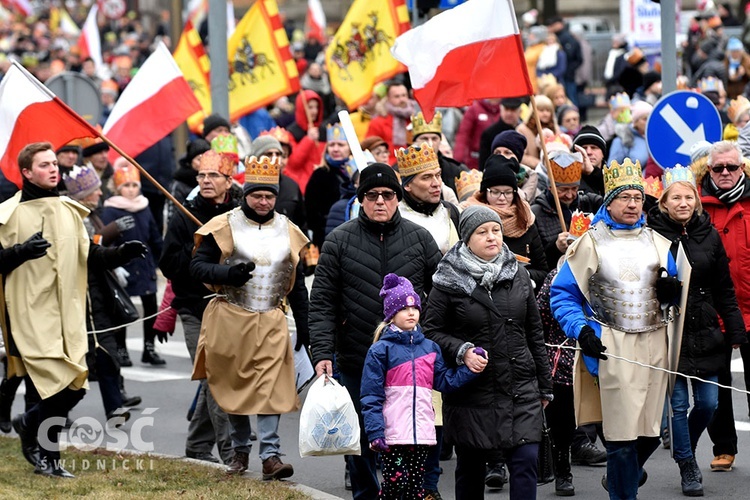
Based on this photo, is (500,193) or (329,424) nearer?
(329,424)

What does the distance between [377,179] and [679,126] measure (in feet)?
14.6

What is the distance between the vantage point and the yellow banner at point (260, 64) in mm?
16328

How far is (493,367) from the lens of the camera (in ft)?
25.0

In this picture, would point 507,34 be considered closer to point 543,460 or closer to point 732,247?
point 732,247

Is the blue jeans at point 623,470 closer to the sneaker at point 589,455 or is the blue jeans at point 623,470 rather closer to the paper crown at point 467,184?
the sneaker at point 589,455

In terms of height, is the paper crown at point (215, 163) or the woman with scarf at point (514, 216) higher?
the paper crown at point (215, 163)

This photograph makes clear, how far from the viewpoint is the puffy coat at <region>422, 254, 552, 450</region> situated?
7.58 meters

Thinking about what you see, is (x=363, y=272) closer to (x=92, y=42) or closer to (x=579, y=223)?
(x=579, y=223)

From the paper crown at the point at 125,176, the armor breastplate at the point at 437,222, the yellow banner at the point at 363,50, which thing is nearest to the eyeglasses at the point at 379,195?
the armor breastplate at the point at 437,222

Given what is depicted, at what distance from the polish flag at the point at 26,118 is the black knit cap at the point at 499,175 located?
254cm

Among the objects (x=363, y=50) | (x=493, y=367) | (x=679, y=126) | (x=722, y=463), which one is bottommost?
(x=722, y=463)

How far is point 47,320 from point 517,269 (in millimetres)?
3043

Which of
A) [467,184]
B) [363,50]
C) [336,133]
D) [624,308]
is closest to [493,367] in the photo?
[624,308]

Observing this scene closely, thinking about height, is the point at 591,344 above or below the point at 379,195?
below
